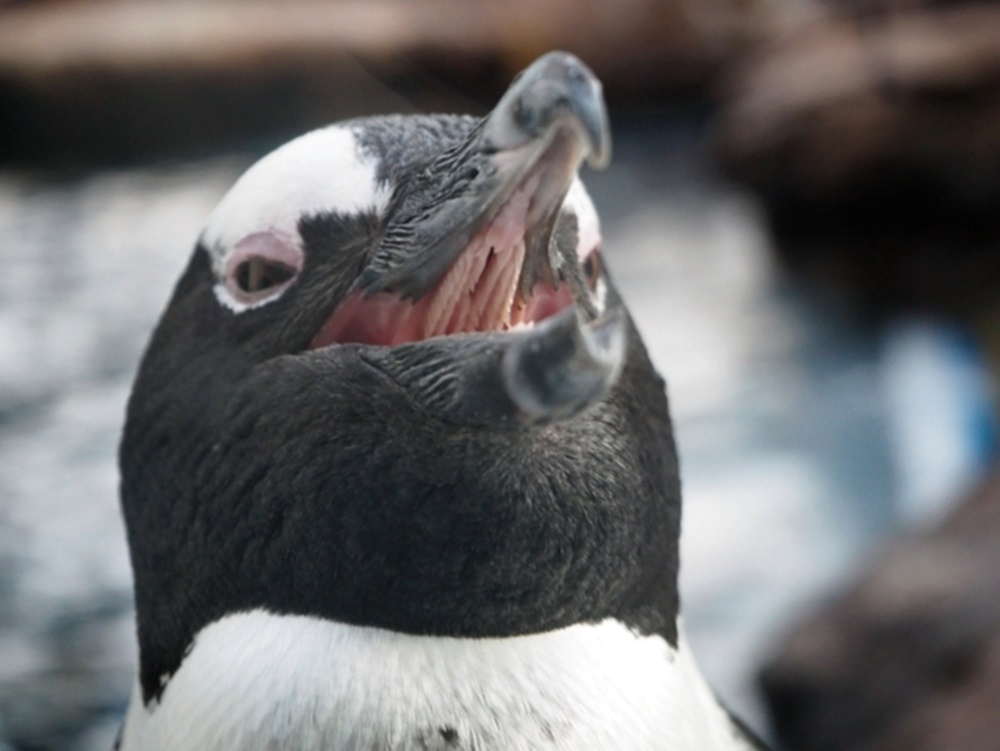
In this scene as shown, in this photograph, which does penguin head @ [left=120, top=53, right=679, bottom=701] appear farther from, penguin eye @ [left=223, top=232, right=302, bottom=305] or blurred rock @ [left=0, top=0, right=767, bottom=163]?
blurred rock @ [left=0, top=0, right=767, bottom=163]

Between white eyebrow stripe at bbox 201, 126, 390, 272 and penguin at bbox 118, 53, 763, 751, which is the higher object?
white eyebrow stripe at bbox 201, 126, 390, 272

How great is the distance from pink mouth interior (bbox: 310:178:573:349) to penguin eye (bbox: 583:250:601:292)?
0.07m

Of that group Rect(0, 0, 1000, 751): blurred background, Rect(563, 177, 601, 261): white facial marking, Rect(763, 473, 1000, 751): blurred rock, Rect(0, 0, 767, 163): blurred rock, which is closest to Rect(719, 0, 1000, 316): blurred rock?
Rect(0, 0, 1000, 751): blurred background

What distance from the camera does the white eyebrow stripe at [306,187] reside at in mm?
898

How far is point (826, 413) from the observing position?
4156 mm

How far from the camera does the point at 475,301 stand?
2.72ft

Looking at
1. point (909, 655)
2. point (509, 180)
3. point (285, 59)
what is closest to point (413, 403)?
point (509, 180)

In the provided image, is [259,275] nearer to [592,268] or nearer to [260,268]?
[260,268]

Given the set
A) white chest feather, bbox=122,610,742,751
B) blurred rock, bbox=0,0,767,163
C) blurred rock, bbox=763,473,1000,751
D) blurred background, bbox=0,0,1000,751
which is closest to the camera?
white chest feather, bbox=122,610,742,751

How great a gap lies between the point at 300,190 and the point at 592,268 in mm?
206

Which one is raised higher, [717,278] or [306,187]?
[717,278]

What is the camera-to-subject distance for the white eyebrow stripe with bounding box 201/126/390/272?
90 centimetres

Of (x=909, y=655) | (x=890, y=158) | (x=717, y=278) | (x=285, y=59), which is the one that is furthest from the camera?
(x=285, y=59)

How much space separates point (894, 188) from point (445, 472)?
445cm
